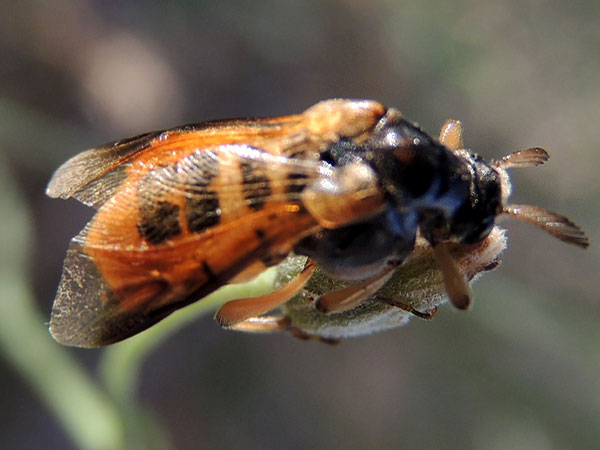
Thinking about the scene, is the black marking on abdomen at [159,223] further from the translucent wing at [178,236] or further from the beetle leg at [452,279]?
the beetle leg at [452,279]

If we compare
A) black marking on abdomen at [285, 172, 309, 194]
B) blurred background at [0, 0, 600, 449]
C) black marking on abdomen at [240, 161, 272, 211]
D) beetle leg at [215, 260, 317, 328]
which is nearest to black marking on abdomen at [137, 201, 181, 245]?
black marking on abdomen at [240, 161, 272, 211]

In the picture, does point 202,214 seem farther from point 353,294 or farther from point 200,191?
point 353,294

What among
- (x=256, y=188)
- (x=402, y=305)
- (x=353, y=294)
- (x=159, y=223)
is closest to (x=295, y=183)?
(x=256, y=188)

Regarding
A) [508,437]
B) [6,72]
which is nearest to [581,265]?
[508,437]

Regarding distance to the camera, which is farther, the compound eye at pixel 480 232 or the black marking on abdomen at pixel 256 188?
the compound eye at pixel 480 232

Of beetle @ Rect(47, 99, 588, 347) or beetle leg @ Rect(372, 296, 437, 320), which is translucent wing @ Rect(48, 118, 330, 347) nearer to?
beetle @ Rect(47, 99, 588, 347)

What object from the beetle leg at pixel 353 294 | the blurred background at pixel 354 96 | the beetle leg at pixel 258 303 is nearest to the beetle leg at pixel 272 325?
the beetle leg at pixel 258 303
